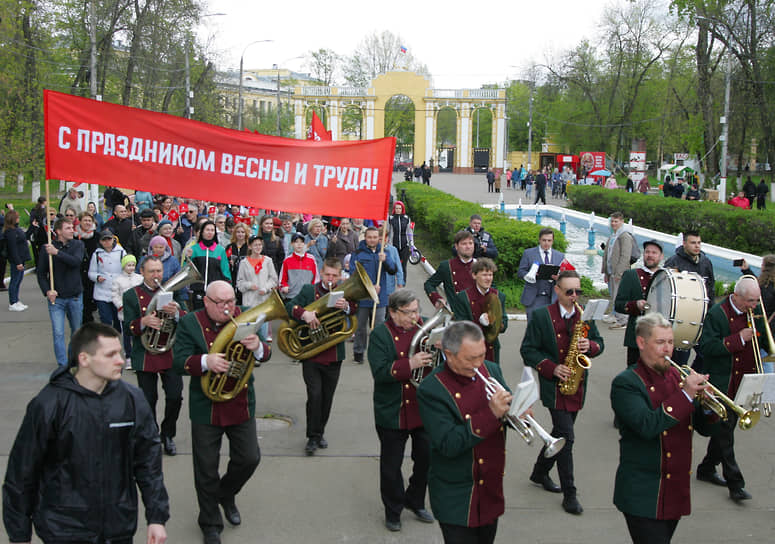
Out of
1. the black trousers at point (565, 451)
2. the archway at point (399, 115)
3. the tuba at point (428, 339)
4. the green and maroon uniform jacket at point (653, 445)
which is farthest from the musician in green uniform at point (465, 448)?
the archway at point (399, 115)

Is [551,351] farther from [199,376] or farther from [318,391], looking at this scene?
[199,376]

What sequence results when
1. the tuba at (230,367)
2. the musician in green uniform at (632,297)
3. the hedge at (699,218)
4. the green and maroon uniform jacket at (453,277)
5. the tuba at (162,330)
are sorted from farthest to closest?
the hedge at (699,218)
the green and maroon uniform jacket at (453,277)
the musician in green uniform at (632,297)
the tuba at (162,330)
the tuba at (230,367)

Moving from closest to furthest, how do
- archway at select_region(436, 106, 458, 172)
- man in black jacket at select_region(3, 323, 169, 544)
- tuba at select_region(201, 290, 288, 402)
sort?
1. man in black jacket at select_region(3, 323, 169, 544)
2. tuba at select_region(201, 290, 288, 402)
3. archway at select_region(436, 106, 458, 172)

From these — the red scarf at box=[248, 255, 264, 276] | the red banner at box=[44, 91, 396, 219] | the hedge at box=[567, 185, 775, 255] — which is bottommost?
the red scarf at box=[248, 255, 264, 276]

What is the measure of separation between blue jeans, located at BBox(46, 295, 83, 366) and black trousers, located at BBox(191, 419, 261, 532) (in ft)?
16.4

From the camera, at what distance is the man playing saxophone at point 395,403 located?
5.46 m

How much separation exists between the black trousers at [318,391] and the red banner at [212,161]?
198 cm

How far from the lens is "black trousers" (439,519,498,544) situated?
409cm

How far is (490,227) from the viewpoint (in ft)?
49.9

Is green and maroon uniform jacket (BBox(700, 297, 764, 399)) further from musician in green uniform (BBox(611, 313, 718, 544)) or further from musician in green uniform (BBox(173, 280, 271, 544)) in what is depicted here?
musician in green uniform (BBox(173, 280, 271, 544))

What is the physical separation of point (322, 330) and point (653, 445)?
3313 mm

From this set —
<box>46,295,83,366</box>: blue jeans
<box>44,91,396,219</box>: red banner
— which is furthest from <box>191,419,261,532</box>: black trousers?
<box>46,295,83,366</box>: blue jeans

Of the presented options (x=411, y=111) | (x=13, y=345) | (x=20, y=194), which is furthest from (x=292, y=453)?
(x=411, y=111)

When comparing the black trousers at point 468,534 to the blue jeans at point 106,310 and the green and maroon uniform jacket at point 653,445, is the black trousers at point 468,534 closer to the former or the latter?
the green and maroon uniform jacket at point 653,445
